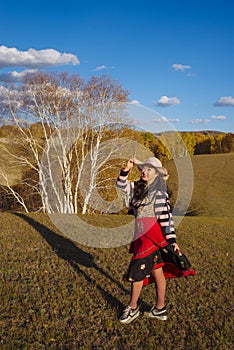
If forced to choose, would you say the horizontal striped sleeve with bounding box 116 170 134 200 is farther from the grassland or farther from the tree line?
the tree line

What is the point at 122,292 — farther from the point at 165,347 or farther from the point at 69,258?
the point at 69,258

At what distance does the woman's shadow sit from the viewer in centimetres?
615

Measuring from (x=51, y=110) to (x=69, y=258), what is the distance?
1532 cm

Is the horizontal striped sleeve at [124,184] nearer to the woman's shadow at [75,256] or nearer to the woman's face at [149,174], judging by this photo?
the woman's face at [149,174]

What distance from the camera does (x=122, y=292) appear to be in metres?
6.31

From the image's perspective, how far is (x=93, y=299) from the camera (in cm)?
596

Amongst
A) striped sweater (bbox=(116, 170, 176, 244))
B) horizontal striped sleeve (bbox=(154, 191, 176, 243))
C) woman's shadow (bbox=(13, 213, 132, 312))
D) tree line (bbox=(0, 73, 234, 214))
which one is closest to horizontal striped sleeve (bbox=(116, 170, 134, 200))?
striped sweater (bbox=(116, 170, 176, 244))

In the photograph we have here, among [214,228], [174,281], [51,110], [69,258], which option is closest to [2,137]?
[51,110]

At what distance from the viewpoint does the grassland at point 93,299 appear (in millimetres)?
4719

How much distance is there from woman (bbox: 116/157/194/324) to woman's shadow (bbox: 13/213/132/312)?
4.53 ft

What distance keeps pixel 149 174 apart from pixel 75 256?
4749 millimetres

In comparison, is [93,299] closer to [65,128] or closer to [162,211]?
[162,211]

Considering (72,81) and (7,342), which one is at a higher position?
(72,81)

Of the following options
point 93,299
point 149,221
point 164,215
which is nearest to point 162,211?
point 164,215
